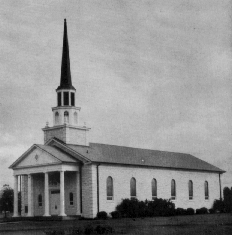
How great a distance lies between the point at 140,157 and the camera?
56.6 meters

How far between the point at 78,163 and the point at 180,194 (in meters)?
15.5

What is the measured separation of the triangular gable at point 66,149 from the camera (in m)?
48.3

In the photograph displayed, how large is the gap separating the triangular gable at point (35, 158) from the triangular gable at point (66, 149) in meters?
2.18

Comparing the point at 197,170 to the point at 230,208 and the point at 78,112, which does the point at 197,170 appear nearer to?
the point at 230,208

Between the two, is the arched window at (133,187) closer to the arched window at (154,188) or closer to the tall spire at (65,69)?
the arched window at (154,188)

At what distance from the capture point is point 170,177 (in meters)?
57.8

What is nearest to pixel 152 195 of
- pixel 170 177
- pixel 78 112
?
pixel 170 177

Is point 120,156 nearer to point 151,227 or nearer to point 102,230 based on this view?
point 151,227

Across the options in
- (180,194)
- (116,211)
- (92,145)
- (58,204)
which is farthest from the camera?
(180,194)

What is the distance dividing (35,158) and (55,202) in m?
5.03

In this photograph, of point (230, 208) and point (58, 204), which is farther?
point (230, 208)

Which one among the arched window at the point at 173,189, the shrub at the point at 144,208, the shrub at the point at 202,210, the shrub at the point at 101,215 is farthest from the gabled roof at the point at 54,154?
the shrub at the point at 202,210

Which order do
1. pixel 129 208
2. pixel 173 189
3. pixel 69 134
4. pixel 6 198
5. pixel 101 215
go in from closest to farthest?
pixel 101 215, pixel 129 208, pixel 69 134, pixel 173 189, pixel 6 198

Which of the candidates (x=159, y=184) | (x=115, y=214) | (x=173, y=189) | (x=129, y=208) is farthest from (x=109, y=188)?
(x=173, y=189)
